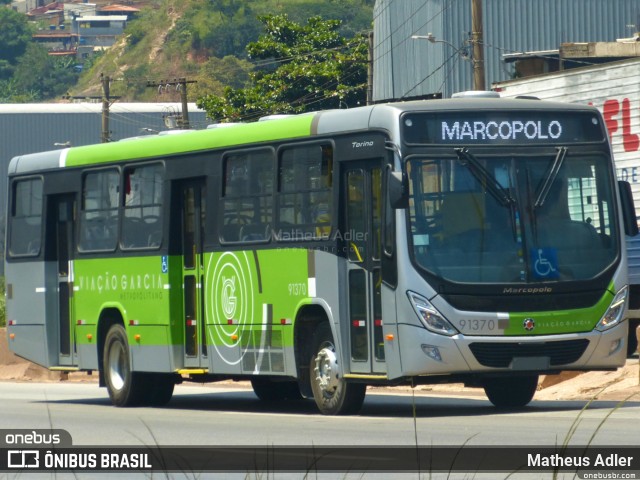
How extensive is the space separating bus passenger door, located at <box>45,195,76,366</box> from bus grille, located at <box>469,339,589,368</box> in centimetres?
745

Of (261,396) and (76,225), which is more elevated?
(76,225)

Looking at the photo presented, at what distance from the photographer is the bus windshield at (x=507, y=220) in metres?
15.6

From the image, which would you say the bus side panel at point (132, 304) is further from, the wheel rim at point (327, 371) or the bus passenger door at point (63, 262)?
the wheel rim at point (327, 371)

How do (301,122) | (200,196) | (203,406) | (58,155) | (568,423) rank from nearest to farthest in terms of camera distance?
(568,423)
(301,122)
(200,196)
(203,406)
(58,155)

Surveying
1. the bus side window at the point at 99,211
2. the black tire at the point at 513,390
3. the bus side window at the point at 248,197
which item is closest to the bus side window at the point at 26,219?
the bus side window at the point at 99,211

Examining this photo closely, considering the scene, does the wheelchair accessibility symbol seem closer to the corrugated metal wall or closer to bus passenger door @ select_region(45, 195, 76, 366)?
bus passenger door @ select_region(45, 195, 76, 366)

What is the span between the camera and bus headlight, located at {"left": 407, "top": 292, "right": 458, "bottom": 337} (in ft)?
50.8

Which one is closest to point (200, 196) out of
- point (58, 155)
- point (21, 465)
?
point (58, 155)

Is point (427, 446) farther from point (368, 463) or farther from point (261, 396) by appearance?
point (261, 396)

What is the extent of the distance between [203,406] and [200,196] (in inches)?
114

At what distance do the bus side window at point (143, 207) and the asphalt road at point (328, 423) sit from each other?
6.77 ft

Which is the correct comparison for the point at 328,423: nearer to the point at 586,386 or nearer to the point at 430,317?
the point at 430,317

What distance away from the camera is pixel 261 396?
20625 mm

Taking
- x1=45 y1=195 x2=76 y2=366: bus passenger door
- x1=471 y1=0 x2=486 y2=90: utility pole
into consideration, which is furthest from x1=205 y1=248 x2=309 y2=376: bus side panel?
x1=471 y1=0 x2=486 y2=90: utility pole
